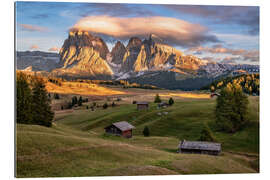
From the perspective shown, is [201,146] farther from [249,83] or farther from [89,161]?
[249,83]

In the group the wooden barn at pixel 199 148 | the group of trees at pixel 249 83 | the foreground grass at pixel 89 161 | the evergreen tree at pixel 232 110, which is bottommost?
the wooden barn at pixel 199 148

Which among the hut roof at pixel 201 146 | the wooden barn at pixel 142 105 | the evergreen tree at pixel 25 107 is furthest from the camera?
the wooden barn at pixel 142 105

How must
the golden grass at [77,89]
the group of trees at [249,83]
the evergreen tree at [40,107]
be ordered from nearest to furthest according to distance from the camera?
the evergreen tree at [40,107] → the group of trees at [249,83] → the golden grass at [77,89]

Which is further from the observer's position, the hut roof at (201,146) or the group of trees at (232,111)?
the group of trees at (232,111)

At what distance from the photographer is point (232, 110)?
4197 centimetres

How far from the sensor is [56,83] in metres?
130

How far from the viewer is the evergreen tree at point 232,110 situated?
41094mm

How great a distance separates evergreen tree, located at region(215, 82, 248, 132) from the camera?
135ft

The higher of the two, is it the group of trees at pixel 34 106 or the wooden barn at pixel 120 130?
the group of trees at pixel 34 106

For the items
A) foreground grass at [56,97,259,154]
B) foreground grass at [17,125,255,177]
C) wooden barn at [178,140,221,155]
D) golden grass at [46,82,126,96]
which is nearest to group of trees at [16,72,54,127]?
foreground grass at [17,125,255,177]

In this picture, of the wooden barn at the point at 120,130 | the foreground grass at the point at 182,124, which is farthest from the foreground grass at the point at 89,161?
the wooden barn at the point at 120,130

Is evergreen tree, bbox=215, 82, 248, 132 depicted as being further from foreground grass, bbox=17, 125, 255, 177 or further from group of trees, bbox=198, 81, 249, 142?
foreground grass, bbox=17, 125, 255, 177

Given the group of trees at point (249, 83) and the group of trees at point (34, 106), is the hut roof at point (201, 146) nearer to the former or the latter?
the group of trees at point (249, 83)
